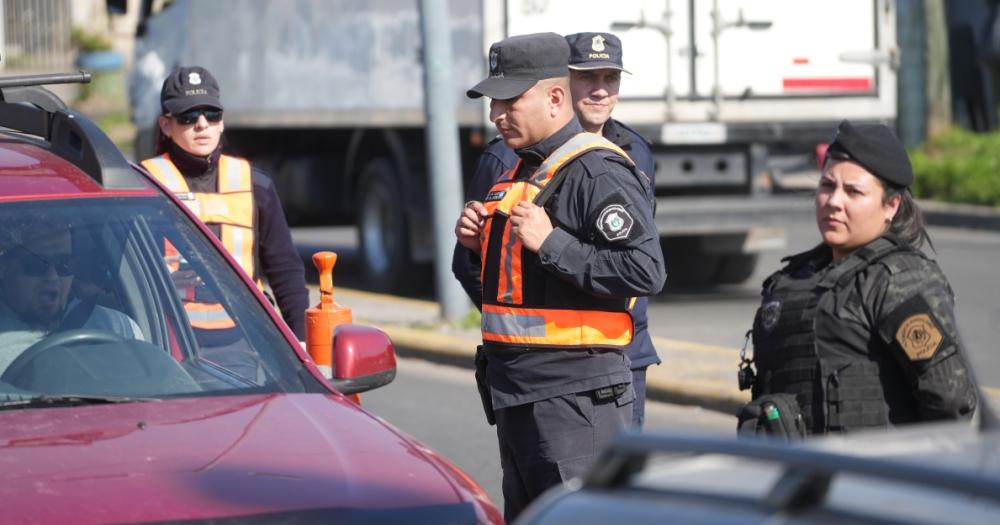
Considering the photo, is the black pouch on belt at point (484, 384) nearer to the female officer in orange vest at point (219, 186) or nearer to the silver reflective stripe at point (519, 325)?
the silver reflective stripe at point (519, 325)

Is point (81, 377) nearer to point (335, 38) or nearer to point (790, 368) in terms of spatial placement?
point (790, 368)

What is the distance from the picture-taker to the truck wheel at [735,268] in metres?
13.7

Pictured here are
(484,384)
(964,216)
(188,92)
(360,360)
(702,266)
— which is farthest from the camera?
(964,216)

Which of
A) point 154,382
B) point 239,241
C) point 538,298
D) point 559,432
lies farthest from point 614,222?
point 239,241

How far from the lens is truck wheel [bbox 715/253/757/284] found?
1373cm

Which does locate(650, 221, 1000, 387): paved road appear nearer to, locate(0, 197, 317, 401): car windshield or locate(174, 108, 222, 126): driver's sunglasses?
locate(174, 108, 222, 126): driver's sunglasses

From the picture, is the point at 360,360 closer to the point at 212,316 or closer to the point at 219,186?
the point at 212,316

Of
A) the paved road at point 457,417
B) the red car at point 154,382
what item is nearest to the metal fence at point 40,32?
the paved road at point 457,417

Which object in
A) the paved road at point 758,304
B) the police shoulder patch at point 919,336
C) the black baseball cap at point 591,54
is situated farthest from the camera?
the paved road at point 758,304

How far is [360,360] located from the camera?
4039 mm

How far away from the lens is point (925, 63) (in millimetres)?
22000

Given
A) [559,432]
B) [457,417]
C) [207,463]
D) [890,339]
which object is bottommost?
[457,417]

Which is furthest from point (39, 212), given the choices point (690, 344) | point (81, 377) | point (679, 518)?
point (690, 344)

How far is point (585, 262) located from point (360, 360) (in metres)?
0.60
